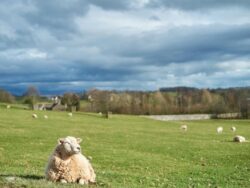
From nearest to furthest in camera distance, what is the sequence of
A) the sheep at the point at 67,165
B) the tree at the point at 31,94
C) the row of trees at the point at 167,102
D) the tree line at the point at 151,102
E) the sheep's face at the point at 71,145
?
the sheep's face at the point at 71,145 < the sheep at the point at 67,165 < the tree at the point at 31,94 < the tree line at the point at 151,102 < the row of trees at the point at 167,102

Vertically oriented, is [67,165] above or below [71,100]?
below

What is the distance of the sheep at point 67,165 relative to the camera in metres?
14.1

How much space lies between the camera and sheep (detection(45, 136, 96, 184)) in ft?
46.4

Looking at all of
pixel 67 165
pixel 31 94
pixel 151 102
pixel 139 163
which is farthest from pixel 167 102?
pixel 67 165

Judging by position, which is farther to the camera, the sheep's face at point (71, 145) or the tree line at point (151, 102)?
the tree line at point (151, 102)

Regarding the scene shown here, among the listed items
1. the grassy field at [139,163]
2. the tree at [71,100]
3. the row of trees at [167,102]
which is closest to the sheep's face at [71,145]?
the grassy field at [139,163]

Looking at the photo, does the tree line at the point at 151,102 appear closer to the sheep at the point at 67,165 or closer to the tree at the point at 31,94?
the tree at the point at 31,94

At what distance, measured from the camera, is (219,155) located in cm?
3072

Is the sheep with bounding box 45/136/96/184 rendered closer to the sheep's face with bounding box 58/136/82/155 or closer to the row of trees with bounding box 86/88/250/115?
the sheep's face with bounding box 58/136/82/155

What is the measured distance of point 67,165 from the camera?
14.3 metres

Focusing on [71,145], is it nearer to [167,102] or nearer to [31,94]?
[31,94]

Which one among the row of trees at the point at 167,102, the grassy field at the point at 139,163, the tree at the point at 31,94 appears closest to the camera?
the grassy field at the point at 139,163

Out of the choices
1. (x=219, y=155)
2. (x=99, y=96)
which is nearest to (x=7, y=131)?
(x=219, y=155)

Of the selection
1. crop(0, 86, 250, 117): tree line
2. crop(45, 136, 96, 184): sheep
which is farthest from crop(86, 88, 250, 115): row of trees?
crop(45, 136, 96, 184): sheep
